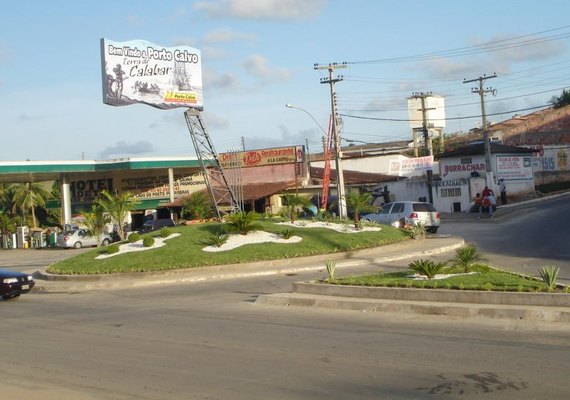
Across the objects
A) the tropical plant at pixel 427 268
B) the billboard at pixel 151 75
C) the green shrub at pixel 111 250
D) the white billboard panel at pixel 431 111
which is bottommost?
the tropical plant at pixel 427 268

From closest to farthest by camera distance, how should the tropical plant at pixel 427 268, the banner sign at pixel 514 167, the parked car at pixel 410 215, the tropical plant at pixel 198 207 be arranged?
the tropical plant at pixel 427 268, the parked car at pixel 410 215, the tropical plant at pixel 198 207, the banner sign at pixel 514 167

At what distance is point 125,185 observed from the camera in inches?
2562

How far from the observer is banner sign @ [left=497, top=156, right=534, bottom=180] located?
174 ft

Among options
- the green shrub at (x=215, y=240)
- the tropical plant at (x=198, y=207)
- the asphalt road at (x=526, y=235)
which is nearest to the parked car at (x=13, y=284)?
the green shrub at (x=215, y=240)

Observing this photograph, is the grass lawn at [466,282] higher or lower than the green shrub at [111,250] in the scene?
lower

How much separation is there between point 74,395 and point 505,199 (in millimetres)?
45516

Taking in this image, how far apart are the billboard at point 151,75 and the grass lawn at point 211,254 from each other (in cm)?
1015

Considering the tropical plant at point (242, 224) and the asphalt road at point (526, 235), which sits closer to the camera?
the asphalt road at point (526, 235)

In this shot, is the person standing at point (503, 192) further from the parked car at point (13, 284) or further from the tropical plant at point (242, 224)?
the parked car at point (13, 284)

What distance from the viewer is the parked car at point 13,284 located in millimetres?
20391

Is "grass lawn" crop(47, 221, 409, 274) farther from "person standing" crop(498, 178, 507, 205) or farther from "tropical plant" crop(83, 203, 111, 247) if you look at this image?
"person standing" crop(498, 178, 507, 205)

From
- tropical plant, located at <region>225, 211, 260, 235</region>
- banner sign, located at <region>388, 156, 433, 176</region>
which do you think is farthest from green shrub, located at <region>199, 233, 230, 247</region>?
banner sign, located at <region>388, 156, 433, 176</region>

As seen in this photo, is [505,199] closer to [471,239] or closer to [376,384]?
[471,239]

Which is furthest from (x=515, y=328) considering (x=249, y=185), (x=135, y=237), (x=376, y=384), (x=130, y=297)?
(x=249, y=185)
